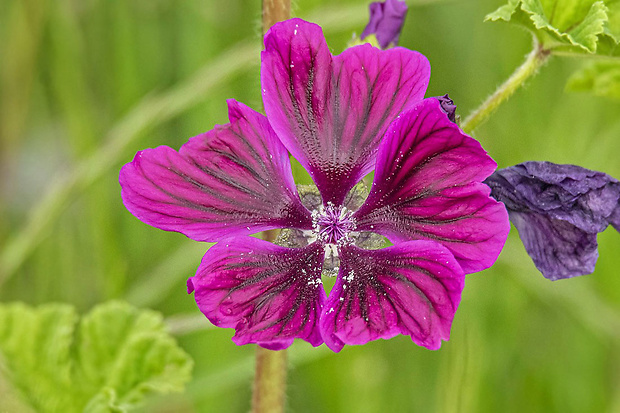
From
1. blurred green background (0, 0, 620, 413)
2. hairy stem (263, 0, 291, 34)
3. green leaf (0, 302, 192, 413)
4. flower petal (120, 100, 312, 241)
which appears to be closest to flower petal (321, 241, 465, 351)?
flower petal (120, 100, 312, 241)

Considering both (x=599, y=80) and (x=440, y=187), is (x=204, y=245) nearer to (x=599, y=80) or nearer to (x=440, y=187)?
(x=599, y=80)

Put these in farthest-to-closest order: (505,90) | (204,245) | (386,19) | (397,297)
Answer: (204,245) → (386,19) → (505,90) → (397,297)

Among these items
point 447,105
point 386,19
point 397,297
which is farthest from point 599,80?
point 397,297

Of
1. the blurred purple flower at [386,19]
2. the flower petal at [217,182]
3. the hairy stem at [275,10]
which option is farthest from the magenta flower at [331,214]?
the blurred purple flower at [386,19]

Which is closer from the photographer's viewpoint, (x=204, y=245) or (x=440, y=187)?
(x=440, y=187)

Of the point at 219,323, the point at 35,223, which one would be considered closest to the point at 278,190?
the point at 219,323

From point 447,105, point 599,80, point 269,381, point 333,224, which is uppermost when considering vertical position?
point 599,80
